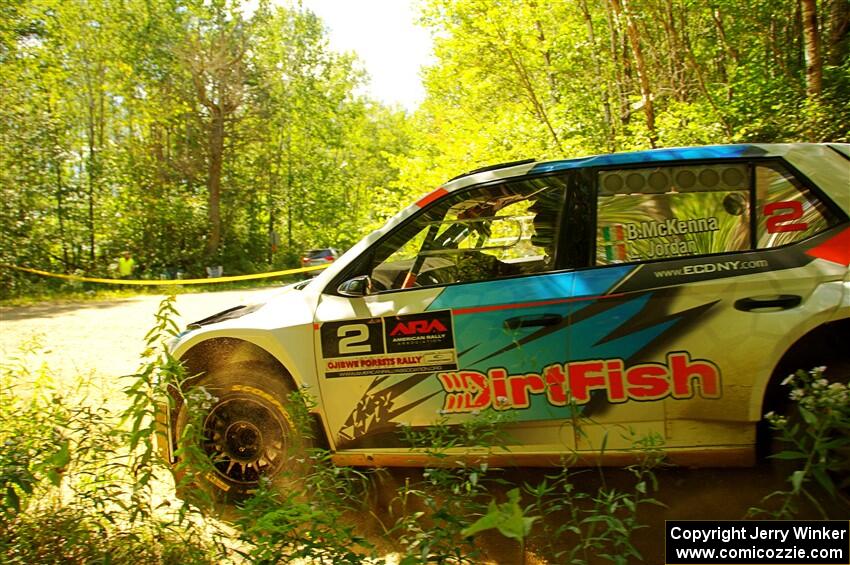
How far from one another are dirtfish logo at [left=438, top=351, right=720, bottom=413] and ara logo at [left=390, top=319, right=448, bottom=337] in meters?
0.29

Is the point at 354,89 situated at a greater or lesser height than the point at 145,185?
greater

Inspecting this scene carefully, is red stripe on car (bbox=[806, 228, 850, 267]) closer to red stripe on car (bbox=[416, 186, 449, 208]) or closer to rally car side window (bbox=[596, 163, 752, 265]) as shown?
rally car side window (bbox=[596, 163, 752, 265])

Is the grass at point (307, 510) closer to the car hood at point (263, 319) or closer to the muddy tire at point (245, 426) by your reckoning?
the muddy tire at point (245, 426)

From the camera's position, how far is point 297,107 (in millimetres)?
36219

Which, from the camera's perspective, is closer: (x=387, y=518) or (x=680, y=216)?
(x=680, y=216)

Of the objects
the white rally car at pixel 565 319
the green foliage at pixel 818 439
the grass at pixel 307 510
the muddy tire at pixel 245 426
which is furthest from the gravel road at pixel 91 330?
the green foliage at pixel 818 439

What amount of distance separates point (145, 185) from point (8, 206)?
896 centimetres

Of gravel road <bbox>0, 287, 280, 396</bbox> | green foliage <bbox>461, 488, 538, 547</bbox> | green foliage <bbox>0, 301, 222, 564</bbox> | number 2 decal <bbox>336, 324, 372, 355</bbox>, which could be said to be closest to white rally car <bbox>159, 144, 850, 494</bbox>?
number 2 decal <bbox>336, 324, 372, 355</bbox>

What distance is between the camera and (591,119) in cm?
1408

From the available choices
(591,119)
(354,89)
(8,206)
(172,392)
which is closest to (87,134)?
(8,206)

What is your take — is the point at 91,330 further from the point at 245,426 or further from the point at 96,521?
the point at 96,521

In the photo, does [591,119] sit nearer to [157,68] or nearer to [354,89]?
[157,68]

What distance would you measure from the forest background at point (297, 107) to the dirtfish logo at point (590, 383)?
26.0 ft

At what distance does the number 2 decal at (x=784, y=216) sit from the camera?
3324mm
